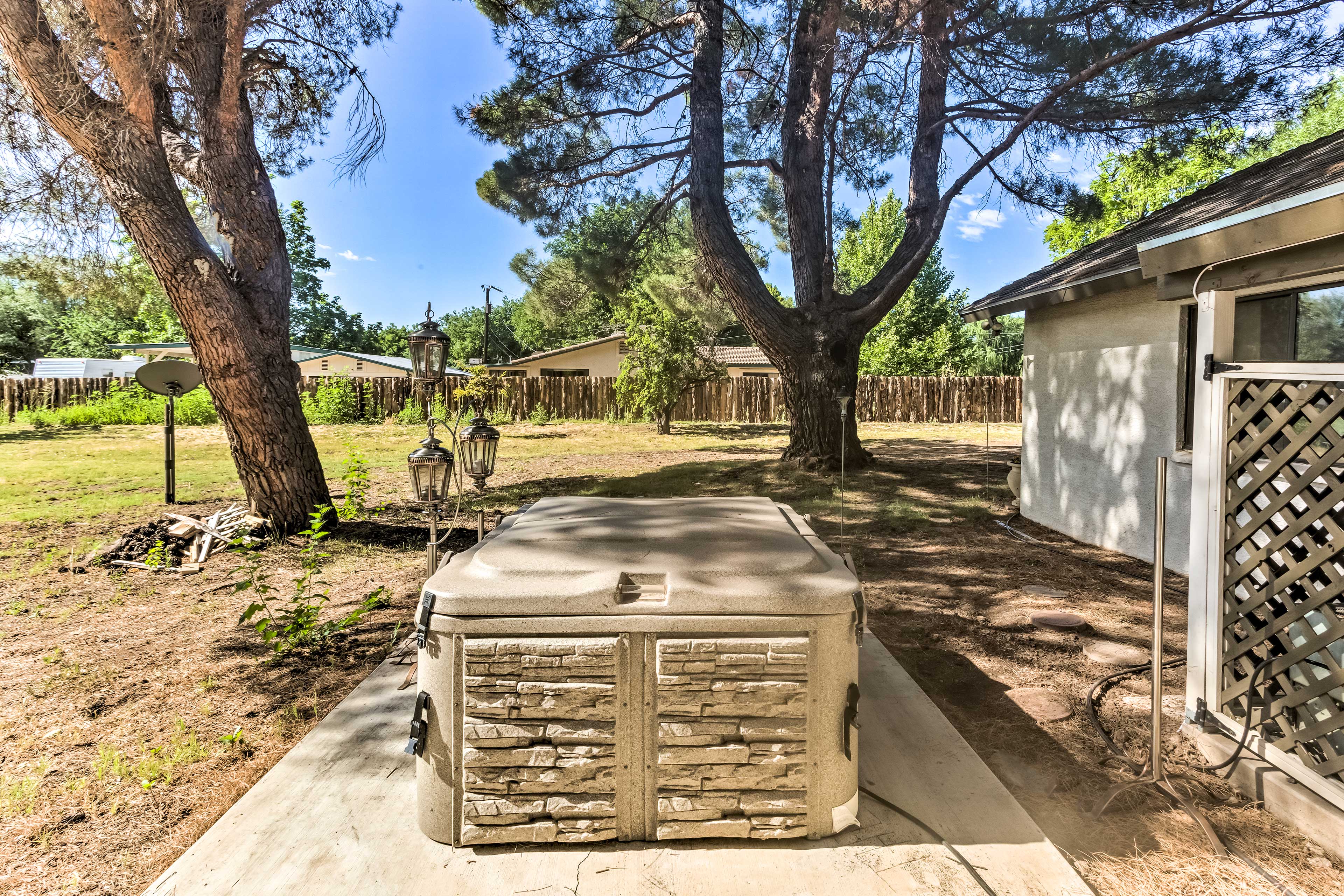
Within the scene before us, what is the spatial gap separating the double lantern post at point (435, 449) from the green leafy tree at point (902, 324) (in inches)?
1028

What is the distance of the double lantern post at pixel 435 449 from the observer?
10.1 ft

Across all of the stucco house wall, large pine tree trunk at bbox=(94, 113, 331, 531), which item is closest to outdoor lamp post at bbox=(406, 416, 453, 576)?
large pine tree trunk at bbox=(94, 113, 331, 531)

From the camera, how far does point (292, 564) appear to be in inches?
199

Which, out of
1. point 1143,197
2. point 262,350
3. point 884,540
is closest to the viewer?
point 262,350

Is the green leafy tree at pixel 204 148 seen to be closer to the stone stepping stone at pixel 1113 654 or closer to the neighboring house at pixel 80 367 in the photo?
the stone stepping stone at pixel 1113 654

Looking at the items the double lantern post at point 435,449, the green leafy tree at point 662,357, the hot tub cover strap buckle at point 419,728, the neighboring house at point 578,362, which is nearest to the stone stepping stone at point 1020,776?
the hot tub cover strap buckle at point 419,728

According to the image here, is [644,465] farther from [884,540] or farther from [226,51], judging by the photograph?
[226,51]

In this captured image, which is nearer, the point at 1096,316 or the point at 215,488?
the point at 1096,316

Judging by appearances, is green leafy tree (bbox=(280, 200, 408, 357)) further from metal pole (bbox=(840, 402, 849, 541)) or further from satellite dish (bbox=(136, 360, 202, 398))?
metal pole (bbox=(840, 402, 849, 541))

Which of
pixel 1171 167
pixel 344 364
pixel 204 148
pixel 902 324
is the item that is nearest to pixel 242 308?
pixel 204 148

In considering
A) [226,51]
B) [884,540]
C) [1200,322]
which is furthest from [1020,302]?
[226,51]

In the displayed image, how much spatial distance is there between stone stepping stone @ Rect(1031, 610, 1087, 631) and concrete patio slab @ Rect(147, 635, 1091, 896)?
197 cm

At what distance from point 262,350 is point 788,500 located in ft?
17.7

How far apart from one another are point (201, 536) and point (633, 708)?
5.40 metres
